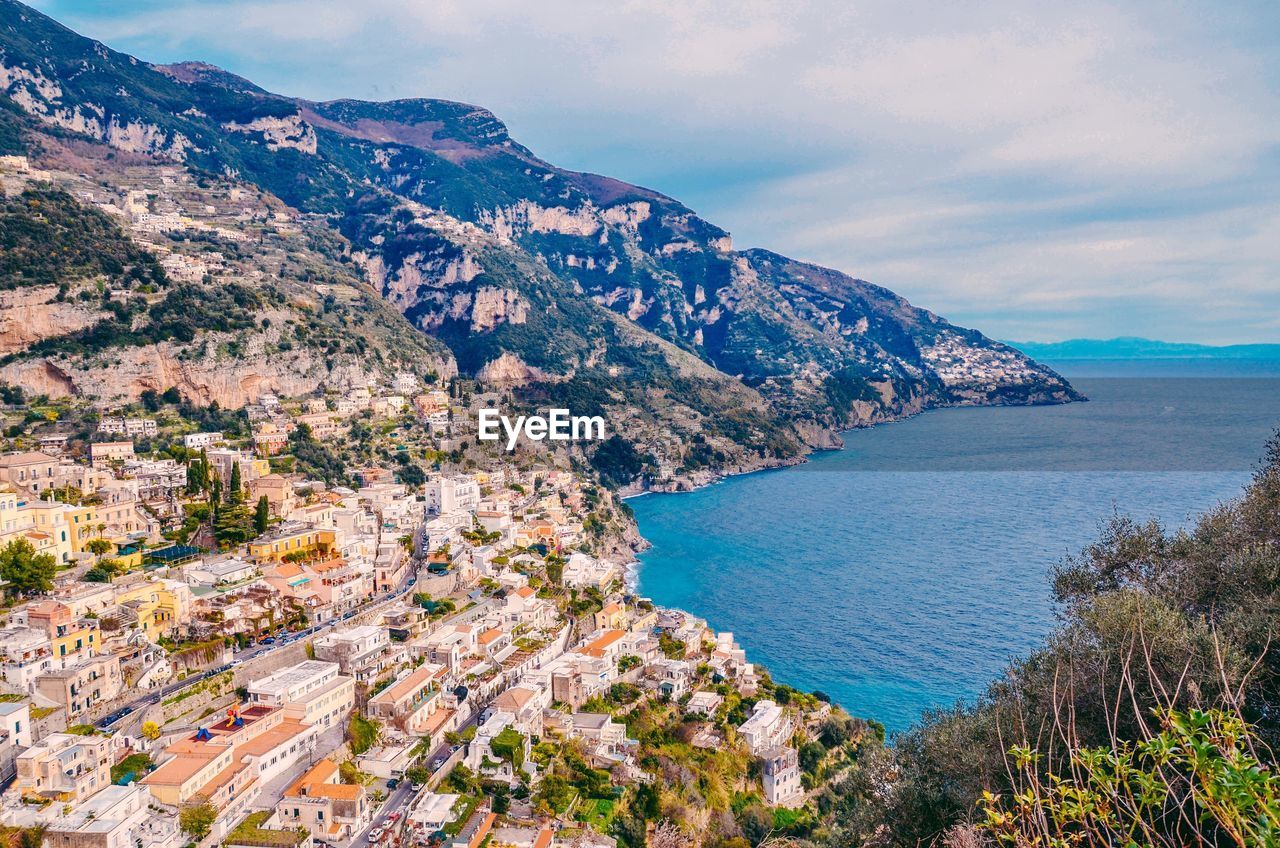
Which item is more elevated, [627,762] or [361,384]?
[361,384]

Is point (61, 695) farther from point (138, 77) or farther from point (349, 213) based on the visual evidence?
point (138, 77)

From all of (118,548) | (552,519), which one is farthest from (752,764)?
(552,519)

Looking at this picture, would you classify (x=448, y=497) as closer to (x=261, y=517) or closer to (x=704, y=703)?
(x=261, y=517)

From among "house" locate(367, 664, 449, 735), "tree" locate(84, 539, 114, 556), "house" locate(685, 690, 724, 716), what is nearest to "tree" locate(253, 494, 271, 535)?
"tree" locate(84, 539, 114, 556)

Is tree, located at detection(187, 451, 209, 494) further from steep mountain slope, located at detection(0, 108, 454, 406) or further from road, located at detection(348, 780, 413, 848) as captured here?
road, located at detection(348, 780, 413, 848)

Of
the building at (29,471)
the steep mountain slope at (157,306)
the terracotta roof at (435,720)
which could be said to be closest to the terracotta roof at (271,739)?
the terracotta roof at (435,720)
